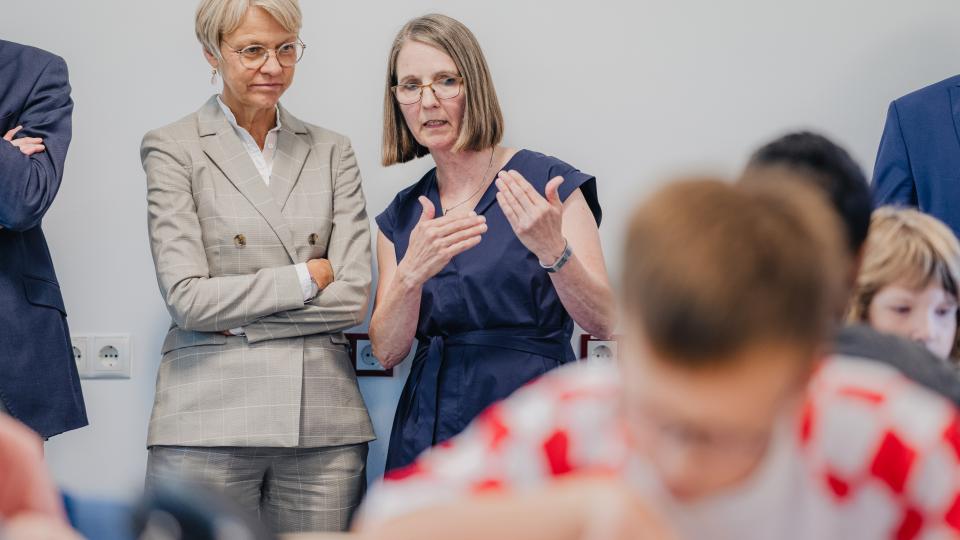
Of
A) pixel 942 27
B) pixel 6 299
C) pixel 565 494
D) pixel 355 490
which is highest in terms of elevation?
pixel 942 27

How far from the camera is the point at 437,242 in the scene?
7.18 ft

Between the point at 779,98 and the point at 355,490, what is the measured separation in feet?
4.91

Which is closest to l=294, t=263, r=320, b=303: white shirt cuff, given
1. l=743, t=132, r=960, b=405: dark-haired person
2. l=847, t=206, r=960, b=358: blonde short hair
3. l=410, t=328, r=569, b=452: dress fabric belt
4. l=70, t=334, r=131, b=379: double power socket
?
l=410, t=328, r=569, b=452: dress fabric belt

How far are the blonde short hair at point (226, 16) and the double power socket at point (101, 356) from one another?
866 mm

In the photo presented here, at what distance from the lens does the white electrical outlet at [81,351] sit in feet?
8.98

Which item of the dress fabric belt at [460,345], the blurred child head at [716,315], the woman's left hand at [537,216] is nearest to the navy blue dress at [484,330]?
the dress fabric belt at [460,345]

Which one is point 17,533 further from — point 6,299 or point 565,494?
point 6,299

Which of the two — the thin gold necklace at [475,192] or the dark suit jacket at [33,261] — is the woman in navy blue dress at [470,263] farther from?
the dark suit jacket at [33,261]

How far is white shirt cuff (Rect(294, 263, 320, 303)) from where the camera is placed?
2260 millimetres

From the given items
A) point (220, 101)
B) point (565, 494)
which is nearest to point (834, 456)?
point (565, 494)

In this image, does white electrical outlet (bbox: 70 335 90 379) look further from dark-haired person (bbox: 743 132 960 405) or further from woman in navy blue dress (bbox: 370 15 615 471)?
dark-haired person (bbox: 743 132 960 405)

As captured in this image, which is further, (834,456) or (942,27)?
(942,27)

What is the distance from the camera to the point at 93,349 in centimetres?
274

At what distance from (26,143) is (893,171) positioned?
2.02m
